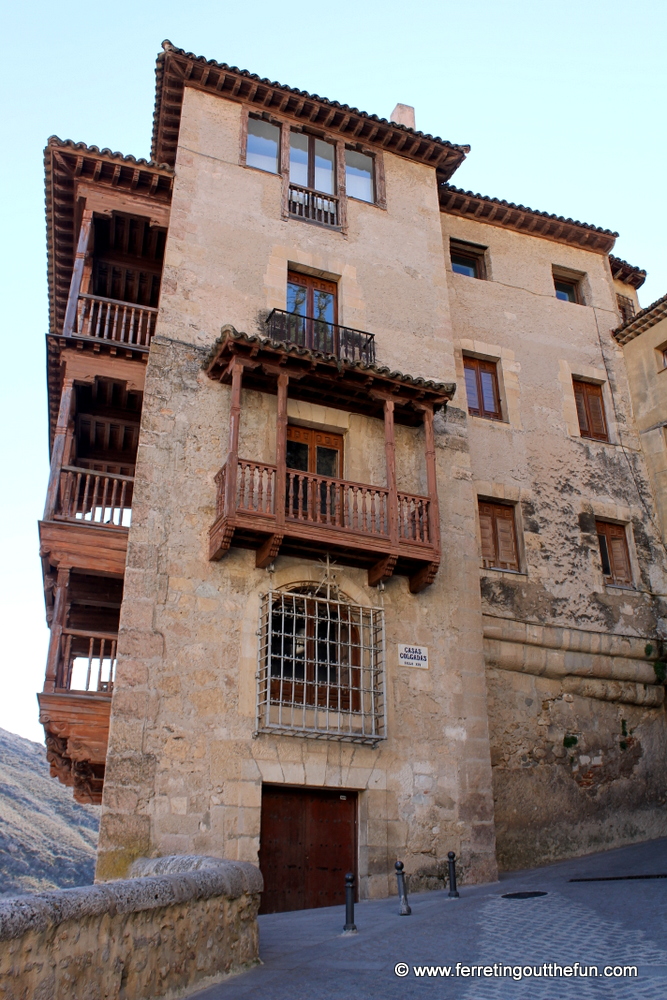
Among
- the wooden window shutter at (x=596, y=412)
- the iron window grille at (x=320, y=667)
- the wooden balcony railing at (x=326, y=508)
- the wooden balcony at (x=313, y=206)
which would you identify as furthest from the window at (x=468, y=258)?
the iron window grille at (x=320, y=667)

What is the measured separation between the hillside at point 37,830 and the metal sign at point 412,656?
2337 cm

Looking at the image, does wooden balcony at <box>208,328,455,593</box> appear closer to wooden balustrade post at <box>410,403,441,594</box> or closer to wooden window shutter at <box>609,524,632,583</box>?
wooden balustrade post at <box>410,403,441,594</box>

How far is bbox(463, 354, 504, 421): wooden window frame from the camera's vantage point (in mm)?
17938

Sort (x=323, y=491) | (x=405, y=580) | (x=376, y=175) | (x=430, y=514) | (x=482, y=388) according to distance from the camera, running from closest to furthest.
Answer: (x=430, y=514), (x=405, y=580), (x=323, y=491), (x=482, y=388), (x=376, y=175)

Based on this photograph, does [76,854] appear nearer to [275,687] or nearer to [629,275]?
[275,687]

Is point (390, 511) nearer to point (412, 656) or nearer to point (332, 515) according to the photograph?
point (332, 515)

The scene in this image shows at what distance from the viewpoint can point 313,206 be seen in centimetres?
1727

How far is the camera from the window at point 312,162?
1756 cm

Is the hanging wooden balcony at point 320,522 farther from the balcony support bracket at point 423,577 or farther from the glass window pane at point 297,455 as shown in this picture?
the glass window pane at point 297,455

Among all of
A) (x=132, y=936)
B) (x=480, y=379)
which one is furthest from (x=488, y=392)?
(x=132, y=936)

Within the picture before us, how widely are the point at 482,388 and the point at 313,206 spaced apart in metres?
5.09

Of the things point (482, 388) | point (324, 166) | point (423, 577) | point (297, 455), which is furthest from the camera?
point (482, 388)

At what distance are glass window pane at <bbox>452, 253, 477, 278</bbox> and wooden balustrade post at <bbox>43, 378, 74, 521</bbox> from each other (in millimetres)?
9698

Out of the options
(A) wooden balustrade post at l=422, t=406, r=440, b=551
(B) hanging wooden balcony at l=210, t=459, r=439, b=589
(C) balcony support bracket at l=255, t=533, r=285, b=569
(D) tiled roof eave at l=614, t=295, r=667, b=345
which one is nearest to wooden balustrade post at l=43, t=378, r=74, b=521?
(B) hanging wooden balcony at l=210, t=459, r=439, b=589
